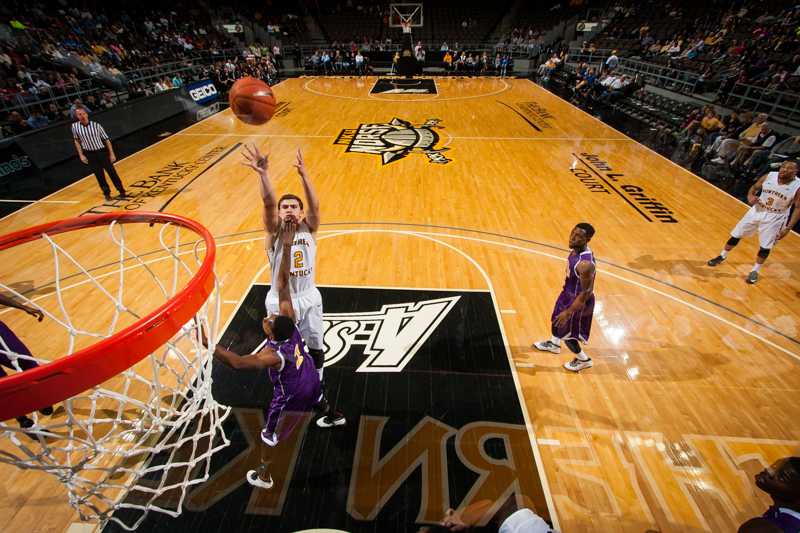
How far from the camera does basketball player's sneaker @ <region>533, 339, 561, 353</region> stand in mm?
4082

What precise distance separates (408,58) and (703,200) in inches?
675

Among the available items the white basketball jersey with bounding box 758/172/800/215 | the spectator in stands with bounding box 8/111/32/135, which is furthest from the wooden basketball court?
the spectator in stands with bounding box 8/111/32/135

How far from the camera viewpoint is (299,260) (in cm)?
308

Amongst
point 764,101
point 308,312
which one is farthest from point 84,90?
point 764,101

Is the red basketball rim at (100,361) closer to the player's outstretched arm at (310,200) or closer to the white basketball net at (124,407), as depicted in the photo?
the white basketball net at (124,407)

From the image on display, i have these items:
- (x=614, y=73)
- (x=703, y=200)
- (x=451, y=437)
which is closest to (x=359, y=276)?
(x=451, y=437)

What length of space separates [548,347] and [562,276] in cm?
147

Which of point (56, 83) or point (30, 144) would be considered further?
point (56, 83)

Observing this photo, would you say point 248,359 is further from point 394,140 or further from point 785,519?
point 394,140

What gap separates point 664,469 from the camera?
3055 millimetres

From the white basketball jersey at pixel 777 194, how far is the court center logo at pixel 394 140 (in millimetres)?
5679

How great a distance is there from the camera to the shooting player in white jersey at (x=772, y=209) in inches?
183

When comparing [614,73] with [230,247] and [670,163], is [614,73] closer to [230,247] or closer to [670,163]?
[670,163]

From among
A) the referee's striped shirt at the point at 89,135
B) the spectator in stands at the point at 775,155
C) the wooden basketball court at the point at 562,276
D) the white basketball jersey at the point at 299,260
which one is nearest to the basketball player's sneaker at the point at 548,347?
the wooden basketball court at the point at 562,276
